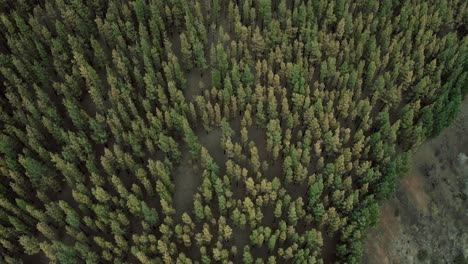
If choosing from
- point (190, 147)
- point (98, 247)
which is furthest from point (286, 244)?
point (98, 247)

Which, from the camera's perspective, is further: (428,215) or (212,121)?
(428,215)

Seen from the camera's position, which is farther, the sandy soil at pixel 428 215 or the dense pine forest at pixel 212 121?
the sandy soil at pixel 428 215

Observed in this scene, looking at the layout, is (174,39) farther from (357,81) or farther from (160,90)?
(357,81)

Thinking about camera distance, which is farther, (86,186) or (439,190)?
(439,190)

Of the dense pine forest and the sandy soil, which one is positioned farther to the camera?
the sandy soil
